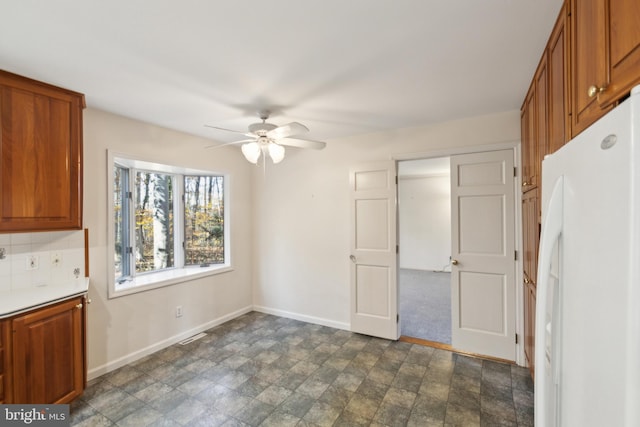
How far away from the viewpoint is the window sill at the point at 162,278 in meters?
2.85

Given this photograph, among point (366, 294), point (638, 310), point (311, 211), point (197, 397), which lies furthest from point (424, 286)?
point (638, 310)

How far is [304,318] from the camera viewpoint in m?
3.96

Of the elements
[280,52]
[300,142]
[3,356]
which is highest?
[280,52]

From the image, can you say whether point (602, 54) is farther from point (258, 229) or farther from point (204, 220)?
point (204, 220)

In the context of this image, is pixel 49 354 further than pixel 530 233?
No

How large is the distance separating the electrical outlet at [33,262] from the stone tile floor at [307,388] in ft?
3.69

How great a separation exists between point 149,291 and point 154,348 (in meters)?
0.62

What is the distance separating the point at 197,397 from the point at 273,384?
24.3 inches

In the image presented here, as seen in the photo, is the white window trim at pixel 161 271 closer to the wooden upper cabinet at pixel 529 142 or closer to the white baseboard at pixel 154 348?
the white baseboard at pixel 154 348

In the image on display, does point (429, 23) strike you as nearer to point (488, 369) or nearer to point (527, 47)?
point (527, 47)

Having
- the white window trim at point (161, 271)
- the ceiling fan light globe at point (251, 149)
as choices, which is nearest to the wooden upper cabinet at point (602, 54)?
the ceiling fan light globe at point (251, 149)

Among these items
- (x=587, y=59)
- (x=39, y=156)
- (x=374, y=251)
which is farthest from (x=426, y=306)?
(x=39, y=156)

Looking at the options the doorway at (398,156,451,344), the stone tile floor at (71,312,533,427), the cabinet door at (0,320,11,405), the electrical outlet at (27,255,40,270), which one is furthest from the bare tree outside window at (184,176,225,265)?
the doorway at (398,156,451,344)

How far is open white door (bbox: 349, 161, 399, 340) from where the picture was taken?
3.32 metres
